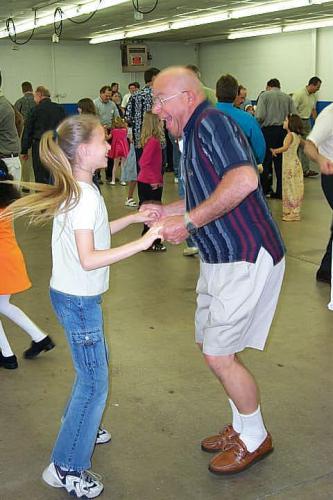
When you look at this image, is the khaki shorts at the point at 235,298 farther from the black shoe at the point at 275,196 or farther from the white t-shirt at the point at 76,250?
the black shoe at the point at 275,196

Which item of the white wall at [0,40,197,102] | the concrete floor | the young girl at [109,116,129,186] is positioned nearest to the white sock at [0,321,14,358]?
the concrete floor

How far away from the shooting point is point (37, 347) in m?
3.64

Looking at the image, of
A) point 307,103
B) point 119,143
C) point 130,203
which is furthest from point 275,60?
point 130,203

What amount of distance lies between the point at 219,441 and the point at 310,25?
14.8 m

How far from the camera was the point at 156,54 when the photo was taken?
804 inches

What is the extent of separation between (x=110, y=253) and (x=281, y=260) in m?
0.68

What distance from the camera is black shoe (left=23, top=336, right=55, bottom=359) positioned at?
3.64m

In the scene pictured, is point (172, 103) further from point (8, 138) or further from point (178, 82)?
point (8, 138)

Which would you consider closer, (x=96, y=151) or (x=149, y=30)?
(x=96, y=151)

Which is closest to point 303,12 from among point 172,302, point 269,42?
point 269,42

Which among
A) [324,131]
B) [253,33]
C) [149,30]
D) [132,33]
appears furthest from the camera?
[253,33]

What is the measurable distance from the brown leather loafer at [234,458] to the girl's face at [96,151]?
1.21m

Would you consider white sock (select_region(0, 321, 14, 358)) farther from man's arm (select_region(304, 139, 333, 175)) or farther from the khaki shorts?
A: man's arm (select_region(304, 139, 333, 175))

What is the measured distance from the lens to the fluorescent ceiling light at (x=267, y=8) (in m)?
12.0
